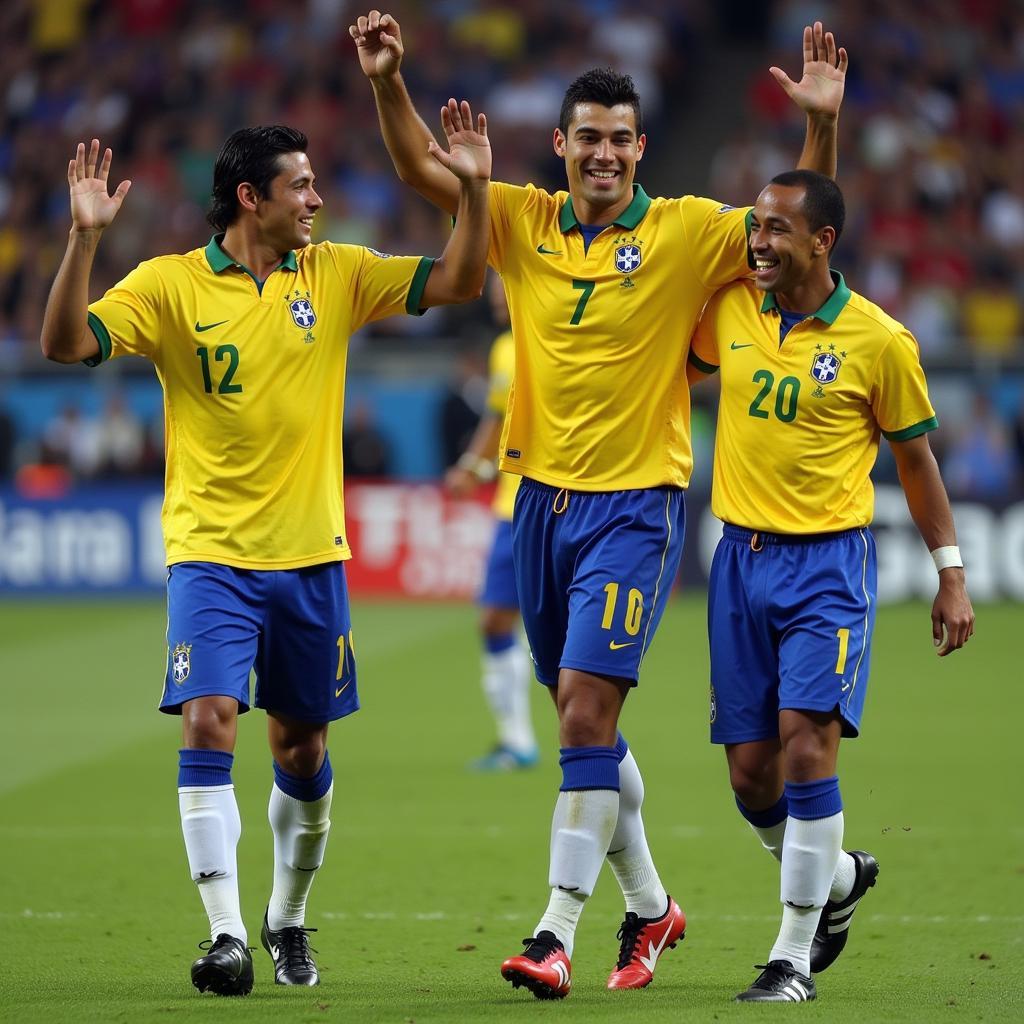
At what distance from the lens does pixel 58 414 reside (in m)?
19.3

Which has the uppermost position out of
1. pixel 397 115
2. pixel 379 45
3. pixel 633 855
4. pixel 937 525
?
pixel 379 45

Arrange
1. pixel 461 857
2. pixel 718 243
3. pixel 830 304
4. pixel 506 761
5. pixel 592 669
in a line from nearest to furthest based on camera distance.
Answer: pixel 592 669 < pixel 830 304 < pixel 718 243 < pixel 461 857 < pixel 506 761

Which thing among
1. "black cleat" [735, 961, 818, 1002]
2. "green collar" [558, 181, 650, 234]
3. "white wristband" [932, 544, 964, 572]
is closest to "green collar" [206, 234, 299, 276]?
"green collar" [558, 181, 650, 234]

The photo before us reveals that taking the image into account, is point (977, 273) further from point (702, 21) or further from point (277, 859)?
point (277, 859)

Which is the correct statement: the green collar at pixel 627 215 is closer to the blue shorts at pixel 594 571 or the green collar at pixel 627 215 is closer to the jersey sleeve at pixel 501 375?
→ the blue shorts at pixel 594 571

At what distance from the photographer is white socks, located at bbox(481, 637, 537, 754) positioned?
10.2 metres

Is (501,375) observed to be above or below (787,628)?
above

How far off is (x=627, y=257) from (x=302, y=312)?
102 cm

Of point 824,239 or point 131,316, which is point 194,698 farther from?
point 824,239

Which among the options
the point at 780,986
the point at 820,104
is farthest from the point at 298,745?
the point at 820,104

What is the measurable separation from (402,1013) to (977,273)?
52.5 feet

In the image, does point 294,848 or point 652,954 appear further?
point 294,848

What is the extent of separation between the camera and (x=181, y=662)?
5.52 metres

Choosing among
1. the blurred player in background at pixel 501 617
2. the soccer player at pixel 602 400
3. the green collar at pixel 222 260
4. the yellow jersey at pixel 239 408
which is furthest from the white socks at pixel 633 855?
the blurred player in background at pixel 501 617
